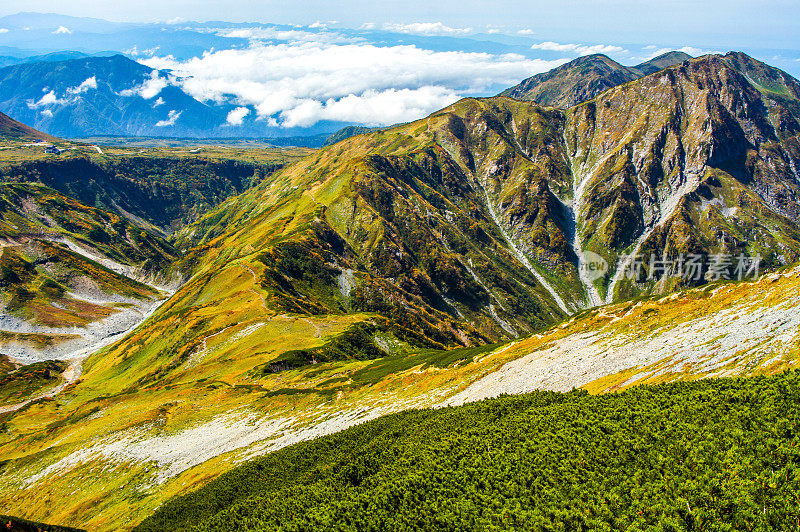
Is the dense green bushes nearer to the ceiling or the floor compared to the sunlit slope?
nearer to the ceiling

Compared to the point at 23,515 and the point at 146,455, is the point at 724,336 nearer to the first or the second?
the point at 146,455

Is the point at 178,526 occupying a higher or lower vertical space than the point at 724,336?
lower

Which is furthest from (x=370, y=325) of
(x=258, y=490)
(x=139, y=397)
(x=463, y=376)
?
(x=258, y=490)

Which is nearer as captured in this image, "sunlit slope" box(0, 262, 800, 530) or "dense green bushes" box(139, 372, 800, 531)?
"dense green bushes" box(139, 372, 800, 531)

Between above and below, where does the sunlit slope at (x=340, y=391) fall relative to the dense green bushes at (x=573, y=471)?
below

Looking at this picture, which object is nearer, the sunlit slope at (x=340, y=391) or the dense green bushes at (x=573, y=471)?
the dense green bushes at (x=573, y=471)
